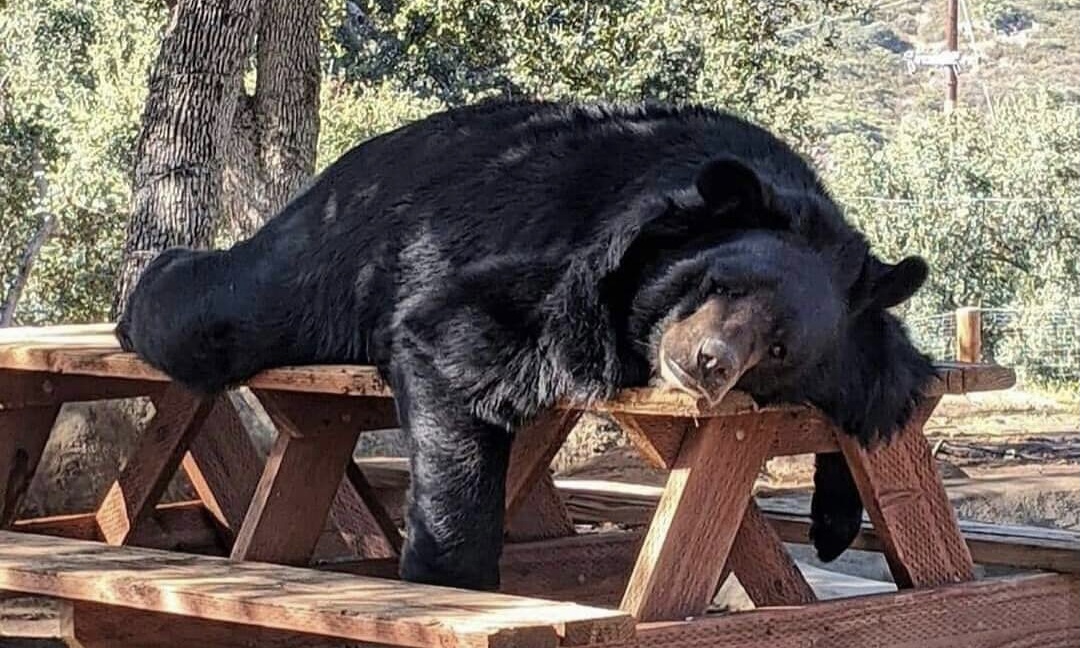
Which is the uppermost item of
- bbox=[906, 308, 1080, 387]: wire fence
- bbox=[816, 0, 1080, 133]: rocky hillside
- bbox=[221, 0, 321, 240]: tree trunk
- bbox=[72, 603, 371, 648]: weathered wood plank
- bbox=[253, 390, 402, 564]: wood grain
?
bbox=[253, 390, 402, 564]: wood grain

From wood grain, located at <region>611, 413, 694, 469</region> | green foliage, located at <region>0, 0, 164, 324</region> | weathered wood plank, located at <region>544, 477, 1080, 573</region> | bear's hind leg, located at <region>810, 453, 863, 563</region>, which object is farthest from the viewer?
green foliage, located at <region>0, 0, 164, 324</region>

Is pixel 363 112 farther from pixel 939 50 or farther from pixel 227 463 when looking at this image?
pixel 939 50

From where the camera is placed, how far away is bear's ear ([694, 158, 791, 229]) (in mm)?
3398

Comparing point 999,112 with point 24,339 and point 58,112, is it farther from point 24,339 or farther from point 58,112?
point 24,339

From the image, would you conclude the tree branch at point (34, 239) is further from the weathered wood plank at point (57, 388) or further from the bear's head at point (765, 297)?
the bear's head at point (765, 297)

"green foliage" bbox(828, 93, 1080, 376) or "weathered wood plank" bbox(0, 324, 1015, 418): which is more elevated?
"weathered wood plank" bbox(0, 324, 1015, 418)

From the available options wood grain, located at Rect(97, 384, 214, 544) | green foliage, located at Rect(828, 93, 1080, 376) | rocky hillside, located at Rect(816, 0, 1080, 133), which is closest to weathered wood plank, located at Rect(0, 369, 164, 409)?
wood grain, located at Rect(97, 384, 214, 544)

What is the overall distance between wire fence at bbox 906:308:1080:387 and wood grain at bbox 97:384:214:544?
14125mm

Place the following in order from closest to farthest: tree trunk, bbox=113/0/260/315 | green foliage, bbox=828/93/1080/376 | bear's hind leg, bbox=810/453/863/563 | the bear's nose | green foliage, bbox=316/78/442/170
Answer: the bear's nose < bear's hind leg, bbox=810/453/863/563 < tree trunk, bbox=113/0/260/315 < green foliage, bbox=316/78/442/170 < green foliage, bbox=828/93/1080/376

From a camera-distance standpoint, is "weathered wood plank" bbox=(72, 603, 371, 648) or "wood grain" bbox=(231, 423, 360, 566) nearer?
"weathered wood plank" bbox=(72, 603, 371, 648)

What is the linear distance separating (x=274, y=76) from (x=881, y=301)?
24.3ft

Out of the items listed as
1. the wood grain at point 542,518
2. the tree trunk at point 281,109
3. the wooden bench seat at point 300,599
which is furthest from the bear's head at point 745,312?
the tree trunk at point 281,109

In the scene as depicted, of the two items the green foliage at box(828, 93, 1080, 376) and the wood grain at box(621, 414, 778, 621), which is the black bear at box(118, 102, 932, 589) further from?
the green foliage at box(828, 93, 1080, 376)

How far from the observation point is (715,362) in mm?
3182
